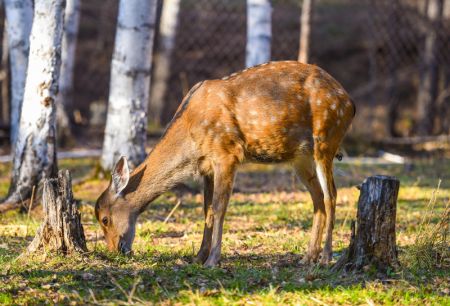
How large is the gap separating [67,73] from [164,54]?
3.62 metres

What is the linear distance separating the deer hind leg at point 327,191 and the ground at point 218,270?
10.6 inches

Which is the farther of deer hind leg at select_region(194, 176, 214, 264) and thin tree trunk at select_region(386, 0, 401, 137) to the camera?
thin tree trunk at select_region(386, 0, 401, 137)

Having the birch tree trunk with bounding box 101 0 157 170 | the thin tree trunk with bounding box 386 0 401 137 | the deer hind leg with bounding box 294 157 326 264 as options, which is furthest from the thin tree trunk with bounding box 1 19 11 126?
the deer hind leg with bounding box 294 157 326 264

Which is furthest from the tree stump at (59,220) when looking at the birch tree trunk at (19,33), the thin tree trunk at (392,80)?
the thin tree trunk at (392,80)

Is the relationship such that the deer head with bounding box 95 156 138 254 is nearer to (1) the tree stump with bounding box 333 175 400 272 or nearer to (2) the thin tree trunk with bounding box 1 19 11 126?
(1) the tree stump with bounding box 333 175 400 272

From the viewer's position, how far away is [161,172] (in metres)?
7.37

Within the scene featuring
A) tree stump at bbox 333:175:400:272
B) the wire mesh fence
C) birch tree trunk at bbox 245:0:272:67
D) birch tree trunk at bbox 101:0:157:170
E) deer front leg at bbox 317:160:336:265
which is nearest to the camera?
tree stump at bbox 333:175:400:272

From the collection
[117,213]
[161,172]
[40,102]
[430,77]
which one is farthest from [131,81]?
[430,77]

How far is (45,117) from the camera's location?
867cm

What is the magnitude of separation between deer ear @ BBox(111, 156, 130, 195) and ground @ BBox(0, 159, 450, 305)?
1.80ft

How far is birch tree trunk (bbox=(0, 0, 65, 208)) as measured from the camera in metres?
8.59

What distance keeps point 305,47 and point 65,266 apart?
8.59 m

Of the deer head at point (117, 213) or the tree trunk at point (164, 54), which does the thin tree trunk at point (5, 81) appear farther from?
the deer head at point (117, 213)

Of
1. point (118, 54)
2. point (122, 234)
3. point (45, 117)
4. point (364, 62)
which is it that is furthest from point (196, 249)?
point (364, 62)
